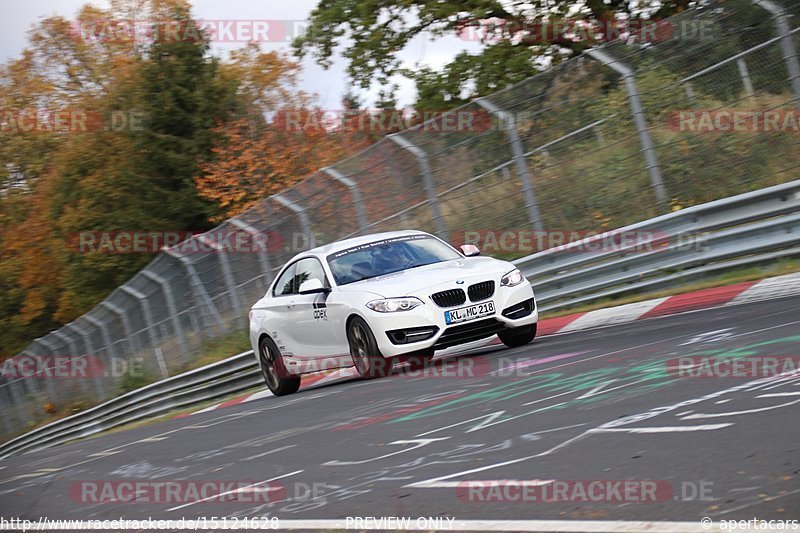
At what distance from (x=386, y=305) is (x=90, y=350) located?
19065 millimetres

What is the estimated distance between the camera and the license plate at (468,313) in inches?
433

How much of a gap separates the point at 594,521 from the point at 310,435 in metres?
4.52

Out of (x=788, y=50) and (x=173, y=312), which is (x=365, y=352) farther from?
(x=173, y=312)

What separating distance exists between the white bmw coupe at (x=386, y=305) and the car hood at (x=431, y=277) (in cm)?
1

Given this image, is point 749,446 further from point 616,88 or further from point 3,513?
point 616,88

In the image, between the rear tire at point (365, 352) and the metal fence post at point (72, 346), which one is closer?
the rear tire at point (365, 352)

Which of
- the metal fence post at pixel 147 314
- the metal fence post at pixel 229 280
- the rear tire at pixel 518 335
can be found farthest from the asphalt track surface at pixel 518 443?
the metal fence post at pixel 147 314

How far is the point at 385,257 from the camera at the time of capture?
12.4 meters

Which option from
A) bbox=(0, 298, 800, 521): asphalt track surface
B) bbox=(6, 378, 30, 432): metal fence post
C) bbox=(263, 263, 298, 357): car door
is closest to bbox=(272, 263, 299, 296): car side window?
bbox=(263, 263, 298, 357): car door

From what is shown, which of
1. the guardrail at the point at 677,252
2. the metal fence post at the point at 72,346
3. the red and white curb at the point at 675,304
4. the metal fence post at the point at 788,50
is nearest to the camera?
the red and white curb at the point at 675,304

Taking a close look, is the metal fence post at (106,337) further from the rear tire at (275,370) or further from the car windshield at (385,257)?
the car windshield at (385,257)

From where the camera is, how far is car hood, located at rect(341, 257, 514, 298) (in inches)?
439

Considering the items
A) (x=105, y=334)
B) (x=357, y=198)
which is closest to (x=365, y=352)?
(x=357, y=198)

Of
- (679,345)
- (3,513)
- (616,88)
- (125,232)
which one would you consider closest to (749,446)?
(679,345)
